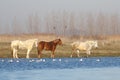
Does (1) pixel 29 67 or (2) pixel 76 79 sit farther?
(1) pixel 29 67

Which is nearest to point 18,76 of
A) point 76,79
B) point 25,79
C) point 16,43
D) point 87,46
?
point 25,79

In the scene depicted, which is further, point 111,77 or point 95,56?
point 95,56

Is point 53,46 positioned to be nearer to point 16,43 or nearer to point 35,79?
point 16,43

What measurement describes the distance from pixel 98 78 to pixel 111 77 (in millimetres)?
788

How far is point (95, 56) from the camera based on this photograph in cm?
3741

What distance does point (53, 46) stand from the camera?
37.7 meters

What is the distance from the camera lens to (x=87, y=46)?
126 ft

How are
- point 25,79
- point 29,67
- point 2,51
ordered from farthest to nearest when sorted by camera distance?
point 2,51
point 29,67
point 25,79

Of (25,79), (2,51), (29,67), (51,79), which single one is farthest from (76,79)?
(2,51)

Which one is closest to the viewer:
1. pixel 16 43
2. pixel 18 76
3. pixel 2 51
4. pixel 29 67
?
pixel 18 76

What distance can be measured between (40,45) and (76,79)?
18146 mm

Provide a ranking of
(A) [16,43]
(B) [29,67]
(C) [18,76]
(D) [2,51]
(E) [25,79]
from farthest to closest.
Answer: (D) [2,51], (A) [16,43], (B) [29,67], (C) [18,76], (E) [25,79]

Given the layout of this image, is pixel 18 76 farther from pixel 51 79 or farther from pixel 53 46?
pixel 53 46

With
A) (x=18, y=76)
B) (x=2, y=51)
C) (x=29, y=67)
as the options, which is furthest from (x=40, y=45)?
(x=18, y=76)
